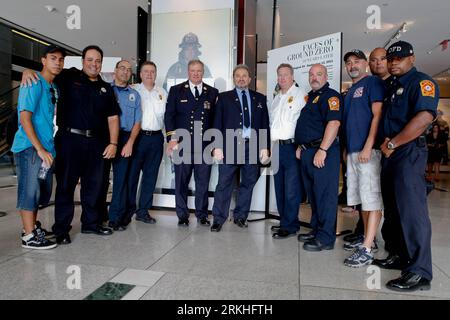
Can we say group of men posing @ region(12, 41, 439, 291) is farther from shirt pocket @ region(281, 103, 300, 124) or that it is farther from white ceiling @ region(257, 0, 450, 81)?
white ceiling @ region(257, 0, 450, 81)

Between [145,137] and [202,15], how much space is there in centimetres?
197

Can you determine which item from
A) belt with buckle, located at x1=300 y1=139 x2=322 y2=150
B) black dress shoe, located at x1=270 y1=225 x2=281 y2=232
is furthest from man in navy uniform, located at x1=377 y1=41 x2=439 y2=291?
black dress shoe, located at x1=270 y1=225 x2=281 y2=232

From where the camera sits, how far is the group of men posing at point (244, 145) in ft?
7.11

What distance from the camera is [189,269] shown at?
2.33 m

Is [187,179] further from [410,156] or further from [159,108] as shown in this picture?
[410,156]

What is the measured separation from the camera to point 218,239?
10.4 feet

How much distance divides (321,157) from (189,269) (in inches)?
55.5

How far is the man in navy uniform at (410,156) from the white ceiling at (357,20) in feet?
15.7

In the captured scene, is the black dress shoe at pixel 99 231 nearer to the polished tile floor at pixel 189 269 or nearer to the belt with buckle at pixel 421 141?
the polished tile floor at pixel 189 269

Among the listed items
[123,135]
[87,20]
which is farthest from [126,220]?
[87,20]

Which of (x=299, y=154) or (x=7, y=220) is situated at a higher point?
(x=299, y=154)

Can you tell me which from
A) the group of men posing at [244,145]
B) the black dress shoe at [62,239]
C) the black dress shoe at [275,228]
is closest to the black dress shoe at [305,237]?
the group of men posing at [244,145]
